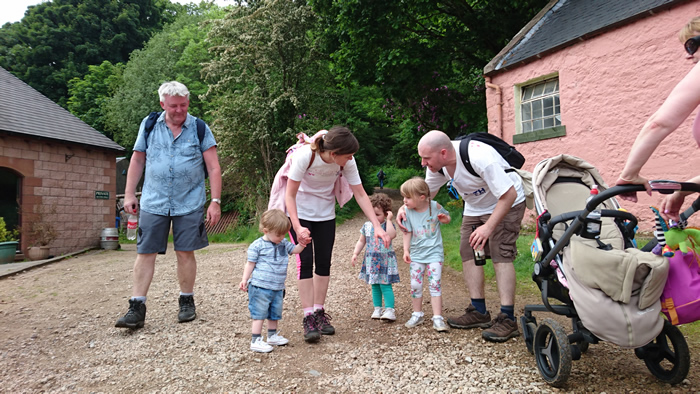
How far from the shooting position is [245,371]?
2967 mm

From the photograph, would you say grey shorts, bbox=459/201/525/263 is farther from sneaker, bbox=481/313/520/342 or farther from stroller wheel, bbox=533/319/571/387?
stroller wheel, bbox=533/319/571/387

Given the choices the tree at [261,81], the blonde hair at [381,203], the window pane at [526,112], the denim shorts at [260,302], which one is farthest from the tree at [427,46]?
the denim shorts at [260,302]

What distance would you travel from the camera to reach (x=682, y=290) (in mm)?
2080

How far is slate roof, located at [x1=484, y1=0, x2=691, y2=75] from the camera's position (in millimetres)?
7158

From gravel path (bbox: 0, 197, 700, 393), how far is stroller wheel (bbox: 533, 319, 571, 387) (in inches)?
3.9

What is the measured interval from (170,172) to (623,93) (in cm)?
A: 756

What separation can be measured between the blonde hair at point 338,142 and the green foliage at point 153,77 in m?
25.2

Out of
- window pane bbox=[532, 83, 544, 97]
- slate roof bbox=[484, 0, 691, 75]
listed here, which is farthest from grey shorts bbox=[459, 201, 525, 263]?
window pane bbox=[532, 83, 544, 97]

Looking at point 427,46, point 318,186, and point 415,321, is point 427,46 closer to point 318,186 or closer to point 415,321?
point 318,186

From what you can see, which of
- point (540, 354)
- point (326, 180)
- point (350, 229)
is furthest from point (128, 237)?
point (540, 354)

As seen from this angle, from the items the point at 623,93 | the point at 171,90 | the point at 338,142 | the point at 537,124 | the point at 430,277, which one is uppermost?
the point at 623,93

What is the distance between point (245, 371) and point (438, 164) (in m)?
2.23

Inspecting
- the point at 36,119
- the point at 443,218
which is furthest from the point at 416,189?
the point at 36,119

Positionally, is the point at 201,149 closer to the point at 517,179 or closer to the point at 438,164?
the point at 438,164
